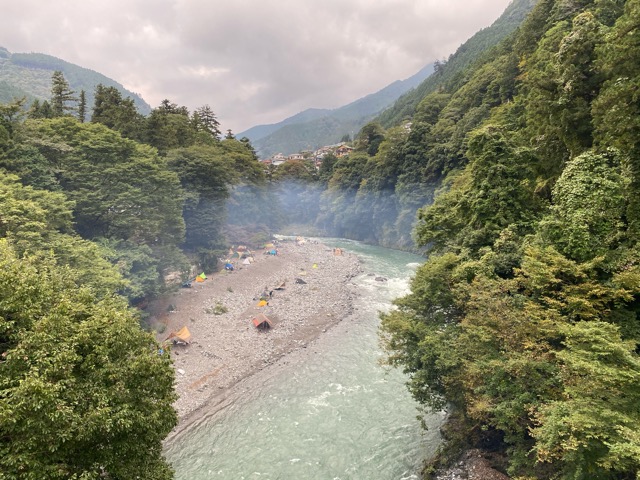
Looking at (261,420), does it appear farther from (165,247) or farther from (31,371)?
(165,247)

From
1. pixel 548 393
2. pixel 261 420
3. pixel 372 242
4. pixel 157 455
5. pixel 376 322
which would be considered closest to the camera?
pixel 157 455

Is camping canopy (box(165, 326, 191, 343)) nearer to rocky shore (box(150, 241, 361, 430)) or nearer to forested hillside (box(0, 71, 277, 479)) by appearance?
rocky shore (box(150, 241, 361, 430))

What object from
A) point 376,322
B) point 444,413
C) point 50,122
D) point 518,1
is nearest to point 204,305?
point 376,322

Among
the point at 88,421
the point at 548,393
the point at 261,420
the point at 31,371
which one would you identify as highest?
the point at 31,371

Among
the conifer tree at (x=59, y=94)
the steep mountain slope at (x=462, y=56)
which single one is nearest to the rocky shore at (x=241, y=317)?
the conifer tree at (x=59, y=94)

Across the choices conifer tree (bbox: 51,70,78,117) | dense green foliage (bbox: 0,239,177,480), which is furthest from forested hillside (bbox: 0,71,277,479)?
conifer tree (bbox: 51,70,78,117)

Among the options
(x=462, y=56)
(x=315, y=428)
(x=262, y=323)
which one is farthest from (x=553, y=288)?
(x=462, y=56)
